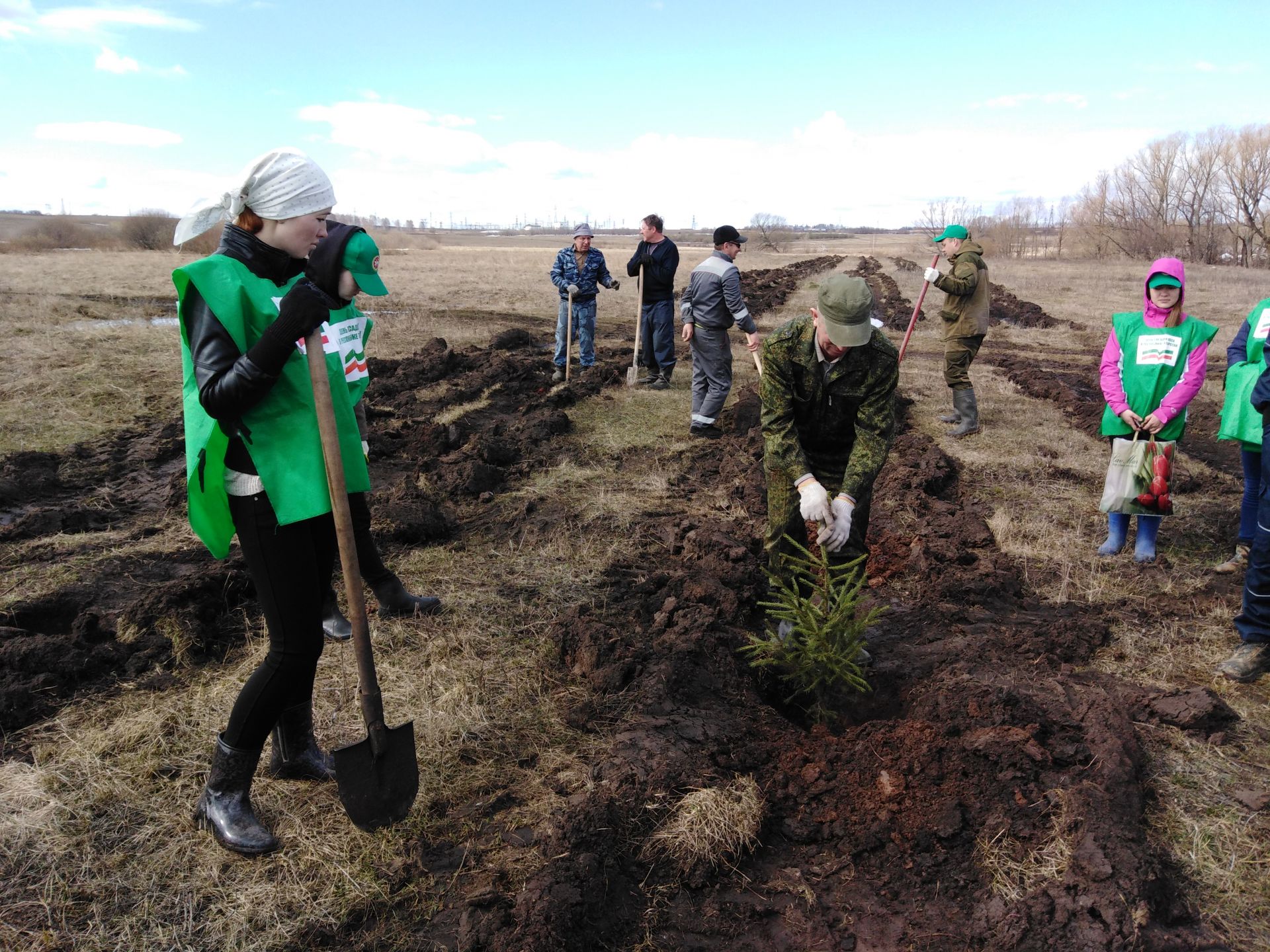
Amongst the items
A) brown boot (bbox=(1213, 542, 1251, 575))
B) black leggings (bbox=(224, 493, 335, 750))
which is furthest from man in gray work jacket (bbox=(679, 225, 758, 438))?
black leggings (bbox=(224, 493, 335, 750))

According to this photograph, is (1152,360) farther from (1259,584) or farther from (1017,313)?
(1017,313)

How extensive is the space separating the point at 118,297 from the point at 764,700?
19647 millimetres

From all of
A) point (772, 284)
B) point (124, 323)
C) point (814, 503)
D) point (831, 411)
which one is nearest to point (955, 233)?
point (831, 411)

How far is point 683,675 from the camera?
3801 mm

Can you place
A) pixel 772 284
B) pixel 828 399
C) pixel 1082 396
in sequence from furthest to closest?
pixel 772 284 → pixel 1082 396 → pixel 828 399

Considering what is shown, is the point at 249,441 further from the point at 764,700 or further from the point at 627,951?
the point at 764,700

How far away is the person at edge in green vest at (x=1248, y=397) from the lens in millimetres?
4586

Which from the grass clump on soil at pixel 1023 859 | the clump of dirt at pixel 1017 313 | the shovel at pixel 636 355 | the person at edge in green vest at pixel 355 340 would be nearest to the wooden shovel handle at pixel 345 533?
the person at edge in green vest at pixel 355 340

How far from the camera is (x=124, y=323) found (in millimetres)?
14484

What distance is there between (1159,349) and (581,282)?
275 inches

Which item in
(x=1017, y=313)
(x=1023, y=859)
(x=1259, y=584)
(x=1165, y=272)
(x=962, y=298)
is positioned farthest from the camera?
(x=1017, y=313)

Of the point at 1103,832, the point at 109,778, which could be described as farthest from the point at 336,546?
the point at 1103,832

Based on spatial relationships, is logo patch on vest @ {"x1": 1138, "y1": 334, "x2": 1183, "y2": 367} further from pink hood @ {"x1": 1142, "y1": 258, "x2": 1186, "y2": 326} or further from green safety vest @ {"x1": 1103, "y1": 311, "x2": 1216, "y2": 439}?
pink hood @ {"x1": 1142, "y1": 258, "x2": 1186, "y2": 326}

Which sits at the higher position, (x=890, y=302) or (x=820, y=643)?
(x=890, y=302)
